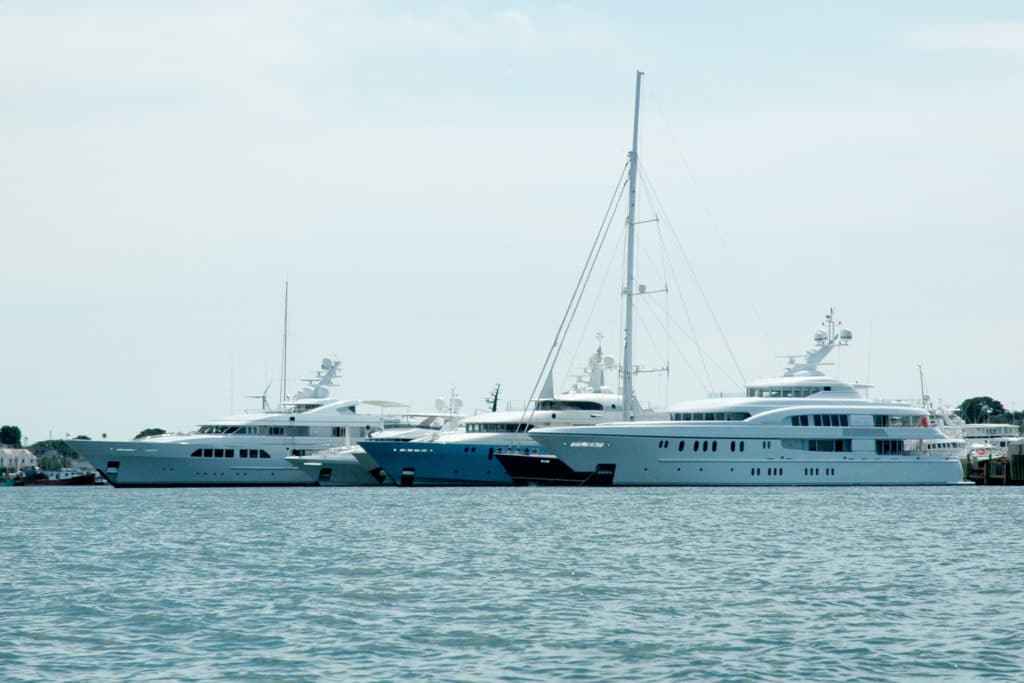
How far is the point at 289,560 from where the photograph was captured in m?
32.2

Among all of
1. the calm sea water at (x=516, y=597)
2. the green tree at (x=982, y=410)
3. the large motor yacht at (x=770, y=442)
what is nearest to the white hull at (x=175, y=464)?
the large motor yacht at (x=770, y=442)

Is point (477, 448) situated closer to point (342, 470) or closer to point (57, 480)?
point (342, 470)

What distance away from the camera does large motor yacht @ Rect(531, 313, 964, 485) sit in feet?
231

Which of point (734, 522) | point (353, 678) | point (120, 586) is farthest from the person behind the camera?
point (734, 522)

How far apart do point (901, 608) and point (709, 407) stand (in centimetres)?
4842

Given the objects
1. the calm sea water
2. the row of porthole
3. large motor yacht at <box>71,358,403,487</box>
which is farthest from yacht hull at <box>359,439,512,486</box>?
the calm sea water

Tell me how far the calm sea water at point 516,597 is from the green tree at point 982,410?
495 feet

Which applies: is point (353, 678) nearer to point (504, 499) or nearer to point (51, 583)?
point (51, 583)

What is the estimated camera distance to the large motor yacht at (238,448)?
81250 mm

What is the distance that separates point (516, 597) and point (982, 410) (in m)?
177

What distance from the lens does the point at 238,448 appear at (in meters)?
83.4

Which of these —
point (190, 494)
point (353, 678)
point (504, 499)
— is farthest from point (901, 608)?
point (190, 494)

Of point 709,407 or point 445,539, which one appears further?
point 709,407

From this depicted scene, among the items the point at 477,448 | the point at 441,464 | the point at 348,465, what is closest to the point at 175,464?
the point at 348,465
